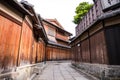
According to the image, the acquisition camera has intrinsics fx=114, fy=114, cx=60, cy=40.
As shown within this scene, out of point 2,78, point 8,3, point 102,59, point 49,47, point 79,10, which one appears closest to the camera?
point 2,78

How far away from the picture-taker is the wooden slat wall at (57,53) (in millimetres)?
24667

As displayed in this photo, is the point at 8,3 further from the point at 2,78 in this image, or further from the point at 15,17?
the point at 2,78

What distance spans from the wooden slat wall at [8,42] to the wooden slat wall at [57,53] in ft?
60.0

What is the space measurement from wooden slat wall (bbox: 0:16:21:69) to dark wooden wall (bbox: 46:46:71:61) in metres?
18.3

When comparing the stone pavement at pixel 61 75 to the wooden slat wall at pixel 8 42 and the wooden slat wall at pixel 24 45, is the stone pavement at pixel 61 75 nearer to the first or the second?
the wooden slat wall at pixel 24 45

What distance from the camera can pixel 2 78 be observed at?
15.2ft

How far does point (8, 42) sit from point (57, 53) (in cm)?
2327

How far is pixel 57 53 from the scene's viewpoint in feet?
92.5

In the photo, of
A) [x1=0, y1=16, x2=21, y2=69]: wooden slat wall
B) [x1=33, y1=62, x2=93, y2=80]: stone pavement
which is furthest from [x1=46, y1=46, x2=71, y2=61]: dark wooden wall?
[x1=0, y1=16, x2=21, y2=69]: wooden slat wall

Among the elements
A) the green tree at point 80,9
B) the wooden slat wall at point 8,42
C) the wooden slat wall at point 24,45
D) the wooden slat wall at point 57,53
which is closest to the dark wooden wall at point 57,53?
the wooden slat wall at point 57,53

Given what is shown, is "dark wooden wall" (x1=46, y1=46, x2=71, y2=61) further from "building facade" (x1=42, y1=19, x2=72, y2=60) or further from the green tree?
the green tree

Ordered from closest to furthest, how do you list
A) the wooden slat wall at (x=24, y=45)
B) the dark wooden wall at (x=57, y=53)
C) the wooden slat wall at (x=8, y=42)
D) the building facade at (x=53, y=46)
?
1. the wooden slat wall at (x=8, y=42)
2. the wooden slat wall at (x=24, y=45)
3. the dark wooden wall at (x=57, y=53)
4. the building facade at (x=53, y=46)

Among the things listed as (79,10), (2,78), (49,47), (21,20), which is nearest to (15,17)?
(21,20)

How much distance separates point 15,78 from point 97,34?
7.23m
